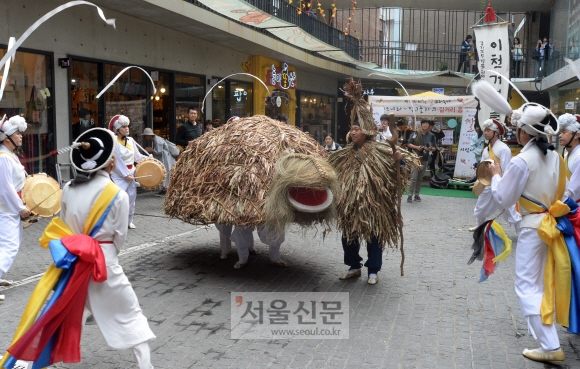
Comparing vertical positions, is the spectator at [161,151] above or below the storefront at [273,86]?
below

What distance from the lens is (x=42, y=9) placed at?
11.1m

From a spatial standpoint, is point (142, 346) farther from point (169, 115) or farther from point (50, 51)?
point (169, 115)

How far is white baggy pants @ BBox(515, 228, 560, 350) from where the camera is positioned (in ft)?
15.0

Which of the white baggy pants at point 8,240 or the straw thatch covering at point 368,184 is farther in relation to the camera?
the straw thatch covering at point 368,184

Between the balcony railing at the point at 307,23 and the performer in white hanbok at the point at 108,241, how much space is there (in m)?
10.7

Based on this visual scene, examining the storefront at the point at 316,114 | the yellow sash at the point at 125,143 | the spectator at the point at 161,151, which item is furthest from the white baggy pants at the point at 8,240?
the storefront at the point at 316,114

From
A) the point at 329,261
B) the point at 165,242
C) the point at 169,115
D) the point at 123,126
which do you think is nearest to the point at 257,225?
the point at 329,261

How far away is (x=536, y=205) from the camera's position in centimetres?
472

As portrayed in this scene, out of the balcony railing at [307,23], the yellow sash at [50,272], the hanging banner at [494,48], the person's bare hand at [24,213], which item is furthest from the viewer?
the balcony railing at [307,23]

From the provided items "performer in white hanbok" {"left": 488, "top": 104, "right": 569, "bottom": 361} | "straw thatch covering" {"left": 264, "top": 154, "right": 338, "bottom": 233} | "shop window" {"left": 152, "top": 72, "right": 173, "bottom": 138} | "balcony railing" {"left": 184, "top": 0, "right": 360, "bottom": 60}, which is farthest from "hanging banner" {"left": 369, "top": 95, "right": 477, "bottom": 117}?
"performer in white hanbok" {"left": 488, "top": 104, "right": 569, "bottom": 361}

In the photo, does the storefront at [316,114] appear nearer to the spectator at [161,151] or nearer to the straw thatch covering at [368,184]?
the spectator at [161,151]

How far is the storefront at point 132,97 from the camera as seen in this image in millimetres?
12500

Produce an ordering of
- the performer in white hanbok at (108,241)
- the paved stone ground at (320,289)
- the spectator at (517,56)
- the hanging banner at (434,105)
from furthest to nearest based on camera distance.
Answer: the spectator at (517,56) → the hanging banner at (434,105) → the paved stone ground at (320,289) → the performer in white hanbok at (108,241)

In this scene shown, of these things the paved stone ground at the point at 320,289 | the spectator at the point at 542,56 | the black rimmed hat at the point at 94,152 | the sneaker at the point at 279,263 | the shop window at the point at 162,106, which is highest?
the spectator at the point at 542,56
